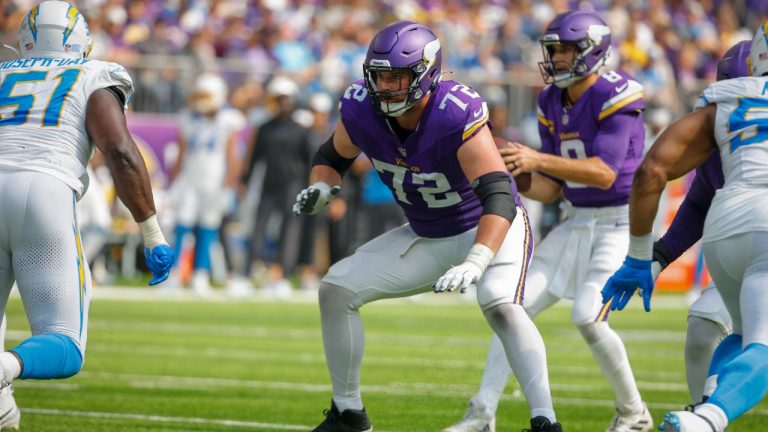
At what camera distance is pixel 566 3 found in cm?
2284

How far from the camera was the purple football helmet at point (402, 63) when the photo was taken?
543cm

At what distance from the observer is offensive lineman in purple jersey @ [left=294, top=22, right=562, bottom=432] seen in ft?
17.7

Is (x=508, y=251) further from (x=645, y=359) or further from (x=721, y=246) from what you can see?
(x=645, y=359)

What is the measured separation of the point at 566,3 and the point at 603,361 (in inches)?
678

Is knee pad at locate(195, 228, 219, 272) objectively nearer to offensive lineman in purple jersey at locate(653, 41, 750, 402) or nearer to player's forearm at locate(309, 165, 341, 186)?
player's forearm at locate(309, 165, 341, 186)

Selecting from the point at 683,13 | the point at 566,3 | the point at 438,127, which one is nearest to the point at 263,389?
the point at 438,127

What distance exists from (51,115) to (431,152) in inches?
66.0

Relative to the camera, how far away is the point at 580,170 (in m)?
6.42

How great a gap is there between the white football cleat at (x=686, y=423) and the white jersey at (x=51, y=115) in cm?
260

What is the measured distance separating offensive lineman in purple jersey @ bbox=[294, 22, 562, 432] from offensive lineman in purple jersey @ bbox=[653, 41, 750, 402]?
672 millimetres

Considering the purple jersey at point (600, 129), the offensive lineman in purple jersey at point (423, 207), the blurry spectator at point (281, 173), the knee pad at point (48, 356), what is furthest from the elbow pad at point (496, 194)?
the blurry spectator at point (281, 173)

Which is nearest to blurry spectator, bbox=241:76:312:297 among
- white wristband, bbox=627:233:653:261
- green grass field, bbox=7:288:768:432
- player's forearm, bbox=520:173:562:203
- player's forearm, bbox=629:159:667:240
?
green grass field, bbox=7:288:768:432

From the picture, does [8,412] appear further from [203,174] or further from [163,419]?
[203,174]

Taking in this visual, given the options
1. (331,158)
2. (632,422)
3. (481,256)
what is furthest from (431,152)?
(632,422)
